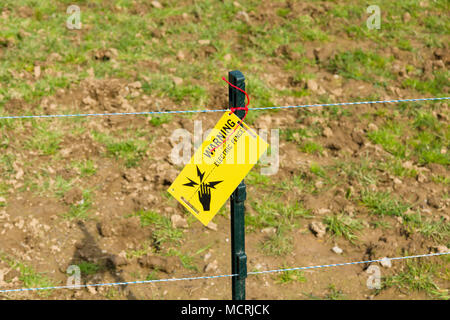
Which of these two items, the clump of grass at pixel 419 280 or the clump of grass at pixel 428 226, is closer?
the clump of grass at pixel 419 280

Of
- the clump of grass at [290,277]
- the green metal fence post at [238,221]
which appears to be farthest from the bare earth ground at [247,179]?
the green metal fence post at [238,221]

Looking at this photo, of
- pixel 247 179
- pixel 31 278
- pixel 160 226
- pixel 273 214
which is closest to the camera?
pixel 31 278

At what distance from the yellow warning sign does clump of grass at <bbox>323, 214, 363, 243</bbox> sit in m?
1.55

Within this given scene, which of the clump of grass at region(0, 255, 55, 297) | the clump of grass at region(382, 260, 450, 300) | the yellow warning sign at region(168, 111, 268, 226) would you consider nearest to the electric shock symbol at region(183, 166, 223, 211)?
the yellow warning sign at region(168, 111, 268, 226)

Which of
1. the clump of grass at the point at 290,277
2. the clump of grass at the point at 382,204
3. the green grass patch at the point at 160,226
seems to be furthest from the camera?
the clump of grass at the point at 382,204

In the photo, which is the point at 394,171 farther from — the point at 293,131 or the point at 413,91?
the point at 413,91

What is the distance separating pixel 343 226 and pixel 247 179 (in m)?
0.75

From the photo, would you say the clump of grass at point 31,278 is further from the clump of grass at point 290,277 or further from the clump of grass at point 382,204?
the clump of grass at point 382,204

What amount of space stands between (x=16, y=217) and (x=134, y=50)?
2.18 m

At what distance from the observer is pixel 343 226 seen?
3.41 metres

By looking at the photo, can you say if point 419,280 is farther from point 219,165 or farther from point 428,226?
point 219,165

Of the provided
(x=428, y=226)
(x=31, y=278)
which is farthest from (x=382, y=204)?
(x=31, y=278)

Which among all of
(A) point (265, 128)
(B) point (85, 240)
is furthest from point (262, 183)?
(B) point (85, 240)

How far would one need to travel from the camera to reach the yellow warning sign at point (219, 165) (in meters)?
1.96
